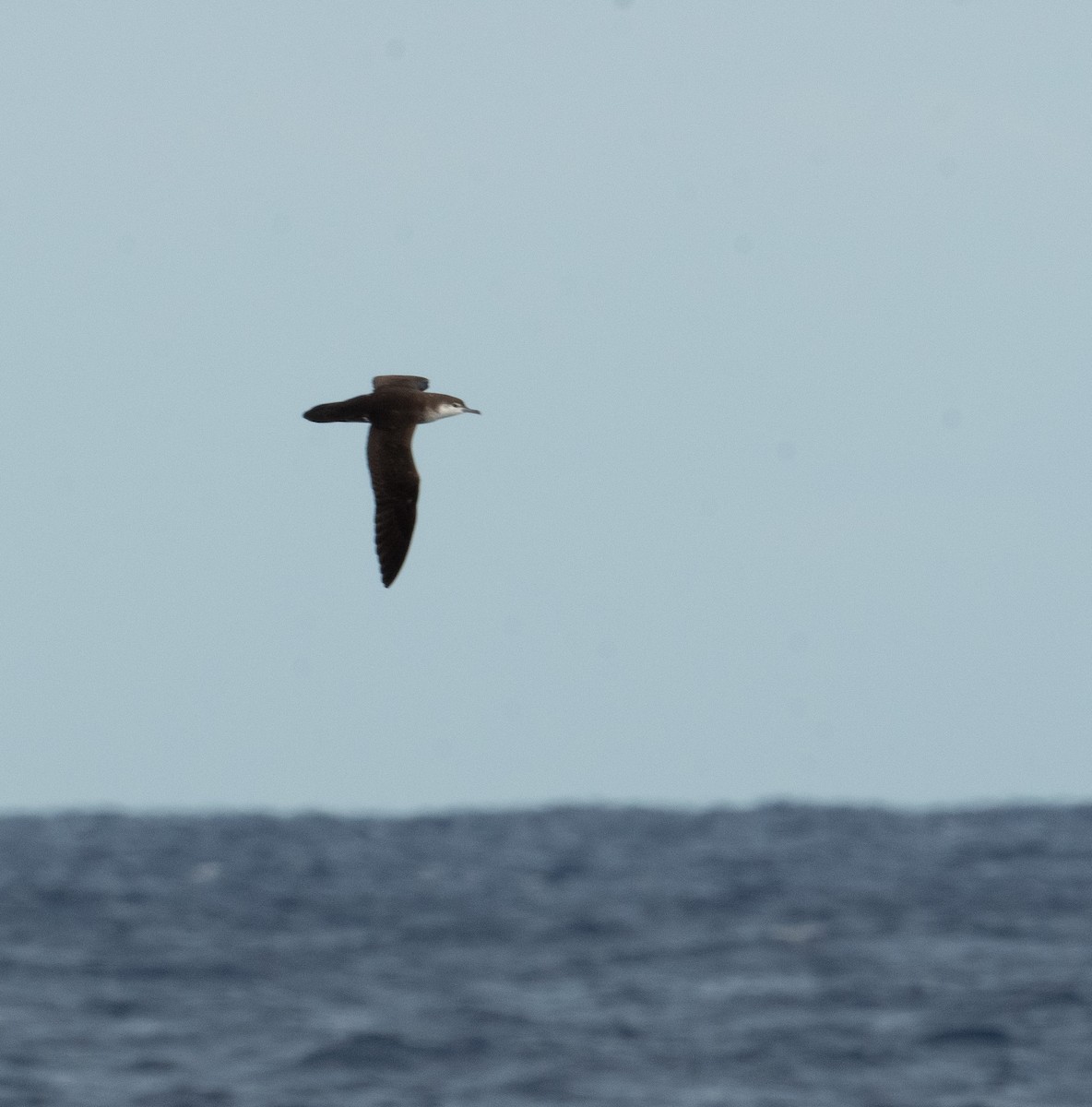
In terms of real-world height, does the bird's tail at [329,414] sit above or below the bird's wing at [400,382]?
below

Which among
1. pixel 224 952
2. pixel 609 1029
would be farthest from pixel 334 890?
pixel 609 1029

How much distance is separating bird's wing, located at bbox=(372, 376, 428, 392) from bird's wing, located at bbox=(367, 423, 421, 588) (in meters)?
0.67

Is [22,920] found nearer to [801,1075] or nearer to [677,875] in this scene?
[677,875]

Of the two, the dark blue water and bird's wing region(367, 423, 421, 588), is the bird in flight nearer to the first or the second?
bird's wing region(367, 423, 421, 588)

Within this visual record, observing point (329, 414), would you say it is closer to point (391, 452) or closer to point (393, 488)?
point (391, 452)

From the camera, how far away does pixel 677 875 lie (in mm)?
64375

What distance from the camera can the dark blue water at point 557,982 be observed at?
31891mm

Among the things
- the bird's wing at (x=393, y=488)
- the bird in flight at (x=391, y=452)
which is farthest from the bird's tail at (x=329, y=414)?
the bird's wing at (x=393, y=488)

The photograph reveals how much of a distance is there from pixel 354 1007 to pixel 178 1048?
15.2 ft

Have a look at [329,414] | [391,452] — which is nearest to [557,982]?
[391,452]

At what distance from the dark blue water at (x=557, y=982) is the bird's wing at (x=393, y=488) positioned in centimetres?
1759

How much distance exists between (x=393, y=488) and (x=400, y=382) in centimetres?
129

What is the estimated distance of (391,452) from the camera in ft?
49.3

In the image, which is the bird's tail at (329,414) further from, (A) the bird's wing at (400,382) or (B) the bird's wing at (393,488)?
(A) the bird's wing at (400,382)
